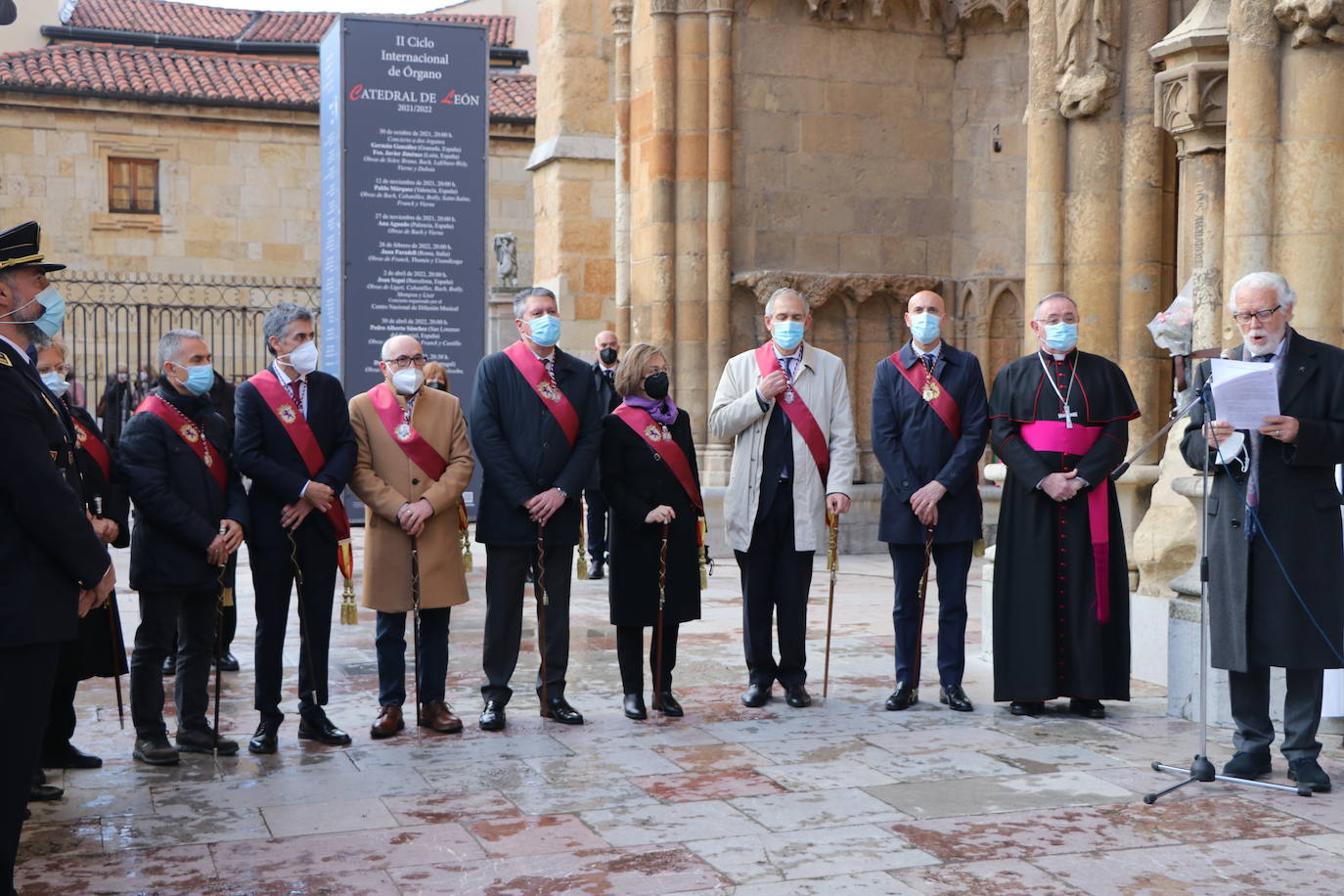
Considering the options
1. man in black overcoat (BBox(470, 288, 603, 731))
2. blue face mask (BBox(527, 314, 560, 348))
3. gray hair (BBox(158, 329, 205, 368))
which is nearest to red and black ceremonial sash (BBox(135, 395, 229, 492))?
gray hair (BBox(158, 329, 205, 368))

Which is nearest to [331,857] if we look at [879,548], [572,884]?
[572,884]

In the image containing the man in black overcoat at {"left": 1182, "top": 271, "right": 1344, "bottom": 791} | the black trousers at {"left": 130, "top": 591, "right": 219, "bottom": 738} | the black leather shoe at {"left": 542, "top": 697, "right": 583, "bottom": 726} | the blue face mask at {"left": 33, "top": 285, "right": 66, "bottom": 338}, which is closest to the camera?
the blue face mask at {"left": 33, "top": 285, "right": 66, "bottom": 338}

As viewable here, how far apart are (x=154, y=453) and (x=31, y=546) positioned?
5.57 ft

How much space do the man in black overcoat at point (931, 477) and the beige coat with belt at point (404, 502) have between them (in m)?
1.82

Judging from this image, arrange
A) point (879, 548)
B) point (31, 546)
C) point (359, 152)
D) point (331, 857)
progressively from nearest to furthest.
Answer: point (31, 546)
point (331, 857)
point (359, 152)
point (879, 548)

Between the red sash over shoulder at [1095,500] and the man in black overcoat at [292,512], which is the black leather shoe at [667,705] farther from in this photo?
the red sash over shoulder at [1095,500]

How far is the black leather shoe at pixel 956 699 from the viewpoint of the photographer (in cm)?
657

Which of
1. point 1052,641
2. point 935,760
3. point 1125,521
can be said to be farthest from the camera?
point 1125,521

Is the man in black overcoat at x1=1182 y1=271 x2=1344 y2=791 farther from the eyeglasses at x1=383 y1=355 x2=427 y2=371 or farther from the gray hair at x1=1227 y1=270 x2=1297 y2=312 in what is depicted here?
the eyeglasses at x1=383 y1=355 x2=427 y2=371

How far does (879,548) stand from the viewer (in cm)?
1289

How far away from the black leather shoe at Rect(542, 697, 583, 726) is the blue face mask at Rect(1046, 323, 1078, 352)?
2.48m

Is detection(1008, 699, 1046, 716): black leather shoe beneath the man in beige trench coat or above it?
beneath

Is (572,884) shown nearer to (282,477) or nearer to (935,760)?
(935,760)

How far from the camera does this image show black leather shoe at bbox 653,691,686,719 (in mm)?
6395
